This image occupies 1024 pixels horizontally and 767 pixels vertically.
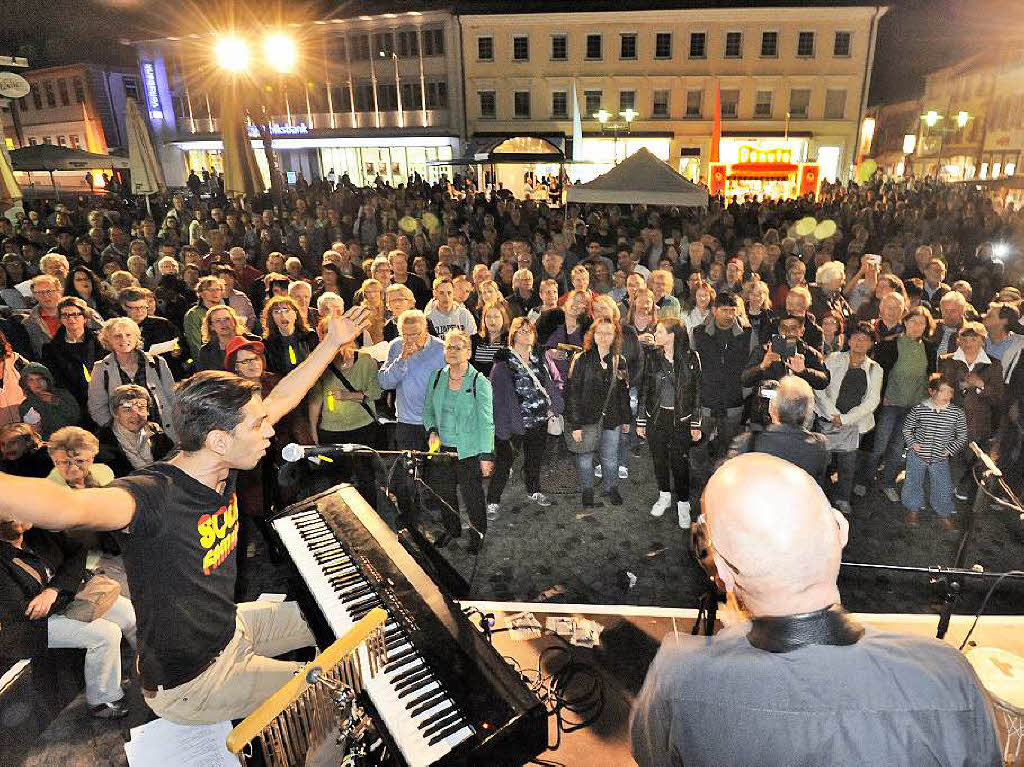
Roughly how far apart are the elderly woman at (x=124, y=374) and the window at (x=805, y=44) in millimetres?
41547

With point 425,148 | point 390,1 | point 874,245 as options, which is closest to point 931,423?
point 874,245

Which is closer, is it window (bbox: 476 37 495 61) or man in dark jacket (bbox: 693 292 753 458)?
man in dark jacket (bbox: 693 292 753 458)

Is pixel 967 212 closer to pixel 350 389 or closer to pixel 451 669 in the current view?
pixel 350 389

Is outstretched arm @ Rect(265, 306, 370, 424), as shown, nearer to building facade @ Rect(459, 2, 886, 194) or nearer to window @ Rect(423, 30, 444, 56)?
building facade @ Rect(459, 2, 886, 194)

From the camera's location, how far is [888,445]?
6.47 meters

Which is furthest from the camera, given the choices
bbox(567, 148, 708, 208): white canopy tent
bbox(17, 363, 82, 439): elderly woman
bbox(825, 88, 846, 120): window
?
bbox(825, 88, 846, 120): window

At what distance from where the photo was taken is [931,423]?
580 centimetres

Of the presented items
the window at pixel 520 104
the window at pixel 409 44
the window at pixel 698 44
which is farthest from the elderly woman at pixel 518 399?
the window at pixel 409 44

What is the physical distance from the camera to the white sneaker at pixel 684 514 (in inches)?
239

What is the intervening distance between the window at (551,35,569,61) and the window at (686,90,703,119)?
804 centimetres

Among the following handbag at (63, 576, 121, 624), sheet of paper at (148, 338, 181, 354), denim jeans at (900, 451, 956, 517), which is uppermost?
sheet of paper at (148, 338, 181, 354)

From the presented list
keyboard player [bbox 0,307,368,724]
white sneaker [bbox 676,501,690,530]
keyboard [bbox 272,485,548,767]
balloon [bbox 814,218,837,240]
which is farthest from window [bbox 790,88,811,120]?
keyboard player [bbox 0,307,368,724]

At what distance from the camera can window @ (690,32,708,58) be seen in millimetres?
36344

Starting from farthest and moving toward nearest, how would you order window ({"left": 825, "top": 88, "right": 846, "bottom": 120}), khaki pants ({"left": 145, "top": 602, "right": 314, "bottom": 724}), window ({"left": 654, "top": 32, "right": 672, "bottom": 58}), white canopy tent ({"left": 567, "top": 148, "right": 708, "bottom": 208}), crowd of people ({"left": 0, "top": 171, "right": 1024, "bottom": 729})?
window ({"left": 825, "top": 88, "right": 846, "bottom": 120}) → window ({"left": 654, "top": 32, "right": 672, "bottom": 58}) → white canopy tent ({"left": 567, "top": 148, "right": 708, "bottom": 208}) → crowd of people ({"left": 0, "top": 171, "right": 1024, "bottom": 729}) → khaki pants ({"left": 145, "top": 602, "right": 314, "bottom": 724})
